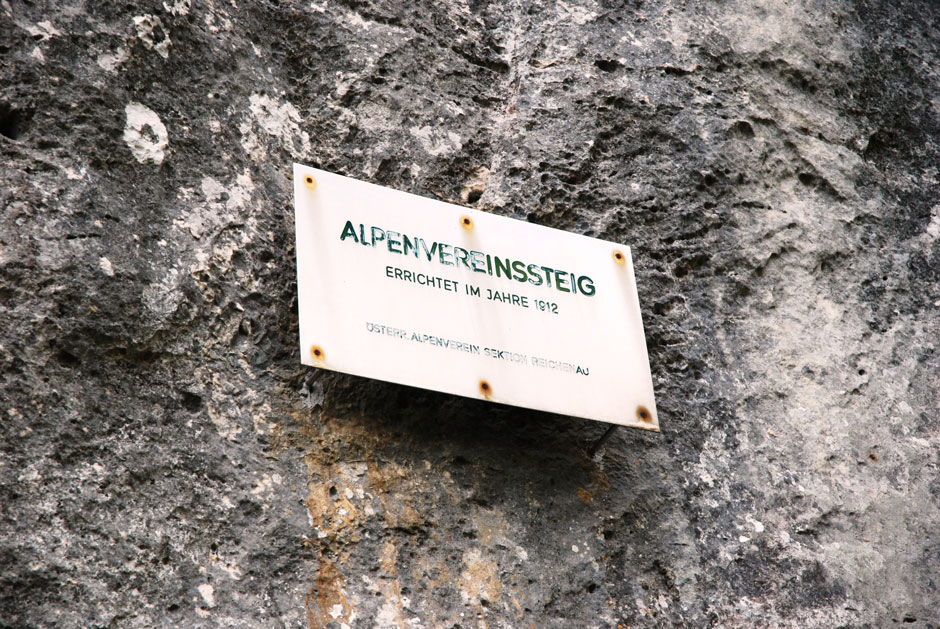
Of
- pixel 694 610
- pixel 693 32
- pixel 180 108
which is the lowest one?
pixel 694 610

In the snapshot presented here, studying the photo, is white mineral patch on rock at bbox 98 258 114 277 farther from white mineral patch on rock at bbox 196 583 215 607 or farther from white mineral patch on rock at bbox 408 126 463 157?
white mineral patch on rock at bbox 408 126 463 157

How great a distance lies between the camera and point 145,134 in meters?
1.72

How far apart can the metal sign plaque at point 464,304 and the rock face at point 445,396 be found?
0.38 feet

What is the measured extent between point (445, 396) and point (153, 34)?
0.84 metres

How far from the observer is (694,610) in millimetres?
1684

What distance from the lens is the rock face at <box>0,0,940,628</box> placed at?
150 centimetres

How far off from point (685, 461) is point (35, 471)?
110cm

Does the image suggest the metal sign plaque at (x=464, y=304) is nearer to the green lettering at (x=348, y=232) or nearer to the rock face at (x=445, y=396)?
the green lettering at (x=348, y=232)

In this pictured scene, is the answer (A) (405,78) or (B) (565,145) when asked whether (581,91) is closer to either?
(B) (565,145)

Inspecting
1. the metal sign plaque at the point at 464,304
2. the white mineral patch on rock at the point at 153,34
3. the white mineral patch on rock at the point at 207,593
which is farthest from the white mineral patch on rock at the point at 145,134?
the white mineral patch on rock at the point at 207,593

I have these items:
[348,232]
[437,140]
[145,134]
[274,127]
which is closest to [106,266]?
[145,134]

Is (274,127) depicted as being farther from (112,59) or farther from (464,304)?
(464,304)

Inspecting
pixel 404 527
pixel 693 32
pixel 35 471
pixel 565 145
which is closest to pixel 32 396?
pixel 35 471

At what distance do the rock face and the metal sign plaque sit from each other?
0.12 m
